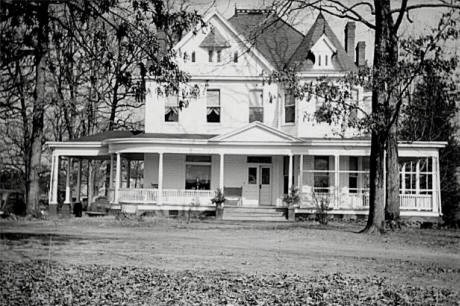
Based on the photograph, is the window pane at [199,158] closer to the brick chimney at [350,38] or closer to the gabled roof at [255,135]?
the gabled roof at [255,135]

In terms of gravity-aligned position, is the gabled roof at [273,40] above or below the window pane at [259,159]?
above

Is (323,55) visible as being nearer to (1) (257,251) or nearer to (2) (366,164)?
(2) (366,164)

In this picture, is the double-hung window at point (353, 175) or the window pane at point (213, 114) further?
the window pane at point (213, 114)

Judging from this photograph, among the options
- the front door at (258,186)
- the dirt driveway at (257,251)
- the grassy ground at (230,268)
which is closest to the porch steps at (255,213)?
the front door at (258,186)

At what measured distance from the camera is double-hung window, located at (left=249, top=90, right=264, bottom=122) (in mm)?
27938

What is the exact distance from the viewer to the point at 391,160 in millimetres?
19203

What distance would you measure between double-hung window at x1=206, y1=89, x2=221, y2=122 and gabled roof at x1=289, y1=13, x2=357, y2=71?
4.39m

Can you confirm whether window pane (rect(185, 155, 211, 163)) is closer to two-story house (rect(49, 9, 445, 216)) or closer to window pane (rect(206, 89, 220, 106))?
two-story house (rect(49, 9, 445, 216))

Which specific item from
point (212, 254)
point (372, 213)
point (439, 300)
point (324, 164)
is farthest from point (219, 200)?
point (439, 300)

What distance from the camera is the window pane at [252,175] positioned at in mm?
27516

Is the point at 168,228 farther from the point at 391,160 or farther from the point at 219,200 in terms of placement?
the point at 391,160

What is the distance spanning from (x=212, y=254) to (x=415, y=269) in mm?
4114

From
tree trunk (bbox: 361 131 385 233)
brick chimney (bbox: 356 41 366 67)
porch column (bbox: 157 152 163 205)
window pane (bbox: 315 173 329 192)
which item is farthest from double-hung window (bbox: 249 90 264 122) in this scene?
tree trunk (bbox: 361 131 385 233)

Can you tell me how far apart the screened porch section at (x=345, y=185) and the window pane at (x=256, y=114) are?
2974 millimetres
